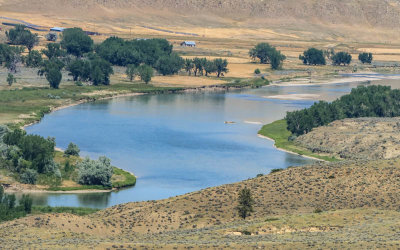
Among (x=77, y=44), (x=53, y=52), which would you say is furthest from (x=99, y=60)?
(x=77, y=44)

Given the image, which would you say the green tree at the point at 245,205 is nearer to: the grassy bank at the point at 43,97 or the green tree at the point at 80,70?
the grassy bank at the point at 43,97

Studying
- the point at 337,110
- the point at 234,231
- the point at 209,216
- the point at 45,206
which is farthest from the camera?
the point at 337,110

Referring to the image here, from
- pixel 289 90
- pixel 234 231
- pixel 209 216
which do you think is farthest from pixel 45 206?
pixel 289 90

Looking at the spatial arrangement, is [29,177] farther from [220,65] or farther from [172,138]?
[220,65]

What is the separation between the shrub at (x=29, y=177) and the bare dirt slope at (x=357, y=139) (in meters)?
33.2

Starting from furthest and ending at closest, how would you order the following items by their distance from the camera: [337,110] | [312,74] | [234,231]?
[312,74], [337,110], [234,231]

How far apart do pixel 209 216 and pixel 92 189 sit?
18.9 meters

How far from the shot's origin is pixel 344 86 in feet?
544

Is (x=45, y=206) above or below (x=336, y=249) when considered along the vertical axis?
below

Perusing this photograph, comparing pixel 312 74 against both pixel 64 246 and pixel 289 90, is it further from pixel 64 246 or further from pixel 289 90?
pixel 64 246

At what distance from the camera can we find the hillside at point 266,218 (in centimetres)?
4184

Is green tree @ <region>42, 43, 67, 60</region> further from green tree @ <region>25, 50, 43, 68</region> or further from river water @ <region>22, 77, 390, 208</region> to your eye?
river water @ <region>22, 77, 390, 208</region>

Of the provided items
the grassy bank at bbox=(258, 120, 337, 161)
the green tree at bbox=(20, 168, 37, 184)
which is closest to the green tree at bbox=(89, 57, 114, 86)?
the grassy bank at bbox=(258, 120, 337, 161)

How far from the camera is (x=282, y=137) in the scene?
3807 inches
